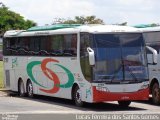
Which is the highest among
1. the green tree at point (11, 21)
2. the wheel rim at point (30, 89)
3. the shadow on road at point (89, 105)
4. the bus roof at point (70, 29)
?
the green tree at point (11, 21)

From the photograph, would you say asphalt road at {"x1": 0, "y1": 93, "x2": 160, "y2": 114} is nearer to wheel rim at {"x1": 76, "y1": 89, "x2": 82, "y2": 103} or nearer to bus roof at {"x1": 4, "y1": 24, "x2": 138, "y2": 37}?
wheel rim at {"x1": 76, "y1": 89, "x2": 82, "y2": 103}

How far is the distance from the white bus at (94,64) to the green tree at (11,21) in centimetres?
7870

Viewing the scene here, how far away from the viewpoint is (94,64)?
2108 centimetres

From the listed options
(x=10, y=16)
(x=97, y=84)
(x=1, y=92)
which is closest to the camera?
(x=97, y=84)

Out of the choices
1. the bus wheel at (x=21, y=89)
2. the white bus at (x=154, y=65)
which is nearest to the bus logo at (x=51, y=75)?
the bus wheel at (x=21, y=89)

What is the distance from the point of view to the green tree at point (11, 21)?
106 metres

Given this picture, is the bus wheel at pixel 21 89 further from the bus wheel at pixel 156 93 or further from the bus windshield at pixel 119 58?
the bus windshield at pixel 119 58

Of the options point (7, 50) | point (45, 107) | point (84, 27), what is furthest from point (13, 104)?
point (7, 50)

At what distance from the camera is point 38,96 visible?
28.3m

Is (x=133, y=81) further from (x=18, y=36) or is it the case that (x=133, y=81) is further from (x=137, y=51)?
(x=18, y=36)

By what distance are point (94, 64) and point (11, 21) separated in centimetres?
8961

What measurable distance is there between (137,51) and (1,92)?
10622mm

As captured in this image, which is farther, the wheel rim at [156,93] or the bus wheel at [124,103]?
the wheel rim at [156,93]

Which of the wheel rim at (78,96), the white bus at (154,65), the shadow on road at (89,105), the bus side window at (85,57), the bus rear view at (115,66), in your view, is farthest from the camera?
the white bus at (154,65)
